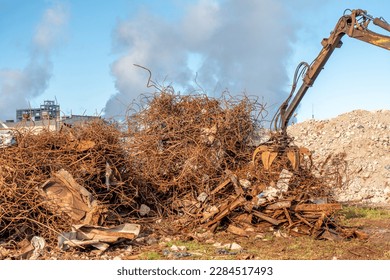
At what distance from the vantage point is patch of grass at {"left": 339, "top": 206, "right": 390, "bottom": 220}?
11258mm

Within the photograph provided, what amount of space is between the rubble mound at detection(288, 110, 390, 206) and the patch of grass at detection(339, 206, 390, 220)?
2.86ft

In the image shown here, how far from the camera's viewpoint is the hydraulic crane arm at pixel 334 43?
10.4 meters

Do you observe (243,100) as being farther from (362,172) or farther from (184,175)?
(362,172)

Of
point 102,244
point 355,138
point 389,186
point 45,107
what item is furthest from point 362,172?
point 102,244

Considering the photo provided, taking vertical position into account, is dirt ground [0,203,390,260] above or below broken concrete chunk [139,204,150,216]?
below

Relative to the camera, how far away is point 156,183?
10375 millimetres

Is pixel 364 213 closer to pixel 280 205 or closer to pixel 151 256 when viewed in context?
pixel 280 205

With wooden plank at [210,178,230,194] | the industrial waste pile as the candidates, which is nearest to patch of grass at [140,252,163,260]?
the industrial waste pile

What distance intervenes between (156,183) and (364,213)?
14.7 ft

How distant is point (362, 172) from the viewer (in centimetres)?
1652

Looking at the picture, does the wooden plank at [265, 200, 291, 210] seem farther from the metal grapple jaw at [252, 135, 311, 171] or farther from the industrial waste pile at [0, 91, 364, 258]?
the metal grapple jaw at [252, 135, 311, 171]

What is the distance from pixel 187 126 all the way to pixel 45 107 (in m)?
2.78

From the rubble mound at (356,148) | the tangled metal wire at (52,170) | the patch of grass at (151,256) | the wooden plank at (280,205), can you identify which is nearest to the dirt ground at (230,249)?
the patch of grass at (151,256)

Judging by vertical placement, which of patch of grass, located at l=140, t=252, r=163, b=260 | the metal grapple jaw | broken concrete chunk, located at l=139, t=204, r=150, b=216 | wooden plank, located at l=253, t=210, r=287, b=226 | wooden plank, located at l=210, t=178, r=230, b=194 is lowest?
patch of grass, located at l=140, t=252, r=163, b=260
